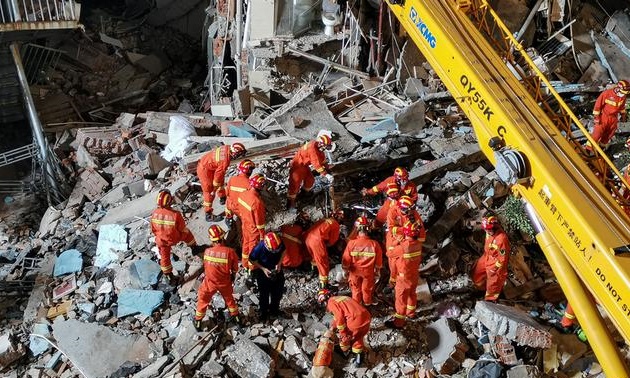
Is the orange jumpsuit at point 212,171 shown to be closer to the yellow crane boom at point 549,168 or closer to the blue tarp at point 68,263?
the blue tarp at point 68,263

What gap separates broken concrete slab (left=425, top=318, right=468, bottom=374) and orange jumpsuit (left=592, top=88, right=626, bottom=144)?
4.79m

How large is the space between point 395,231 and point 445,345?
5.76 feet

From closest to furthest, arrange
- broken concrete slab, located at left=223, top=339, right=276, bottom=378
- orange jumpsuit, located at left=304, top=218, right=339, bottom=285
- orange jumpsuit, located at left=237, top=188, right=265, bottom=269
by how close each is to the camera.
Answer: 1. broken concrete slab, located at left=223, top=339, right=276, bottom=378
2. orange jumpsuit, located at left=304, top=218, right=339, bottom=285
3. orange jumpsuit, located at left=237, top=188, right=265, bottom=269

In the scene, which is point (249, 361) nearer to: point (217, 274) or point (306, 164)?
point (217, 274)

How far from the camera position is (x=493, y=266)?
888cm

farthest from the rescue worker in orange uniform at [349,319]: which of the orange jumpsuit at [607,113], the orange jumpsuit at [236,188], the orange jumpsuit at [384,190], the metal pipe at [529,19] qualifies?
the metal pipe at [529,19]

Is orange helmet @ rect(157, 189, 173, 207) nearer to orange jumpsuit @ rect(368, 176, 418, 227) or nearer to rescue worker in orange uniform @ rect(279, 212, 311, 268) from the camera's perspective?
rescue worker in orange uniform @ rect(279, 212, 311, 268)

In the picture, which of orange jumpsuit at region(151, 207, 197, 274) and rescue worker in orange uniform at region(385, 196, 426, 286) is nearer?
rescue worker in orange uniform at region(385, 196, 426, 286)

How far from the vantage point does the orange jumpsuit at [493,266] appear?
8.70 meters

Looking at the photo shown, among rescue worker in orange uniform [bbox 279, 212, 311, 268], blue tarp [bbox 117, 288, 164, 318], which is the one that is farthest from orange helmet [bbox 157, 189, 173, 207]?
rescue worker in orange uniform [bbox 279, 212, 311, 268]

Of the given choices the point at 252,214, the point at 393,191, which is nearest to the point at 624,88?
the point at 393,191

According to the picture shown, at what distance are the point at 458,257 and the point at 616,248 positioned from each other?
4804 mm

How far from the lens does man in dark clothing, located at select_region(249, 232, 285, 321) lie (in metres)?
8.32

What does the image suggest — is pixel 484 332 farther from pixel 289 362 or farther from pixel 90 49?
pixel 90 49
